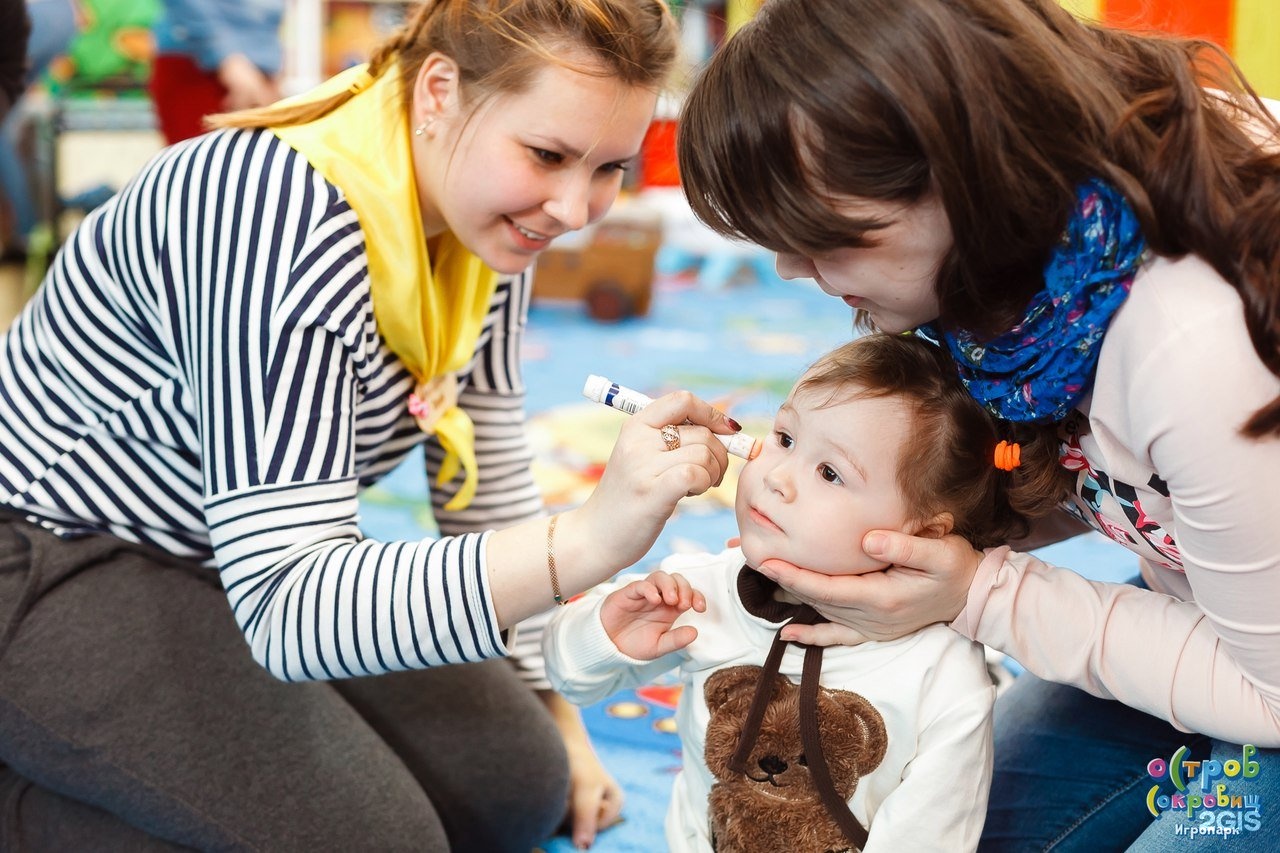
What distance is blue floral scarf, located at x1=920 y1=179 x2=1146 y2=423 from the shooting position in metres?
0.76

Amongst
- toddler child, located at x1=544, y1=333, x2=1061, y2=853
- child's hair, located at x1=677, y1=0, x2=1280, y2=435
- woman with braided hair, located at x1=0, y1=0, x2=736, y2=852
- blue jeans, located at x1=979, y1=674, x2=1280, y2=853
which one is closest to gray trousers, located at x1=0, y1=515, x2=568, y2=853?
woman with braided hair, located at x1=0, y1=0, x2=736, y2=852

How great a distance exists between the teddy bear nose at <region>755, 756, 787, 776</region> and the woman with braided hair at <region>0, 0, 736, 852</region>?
0.61 ft

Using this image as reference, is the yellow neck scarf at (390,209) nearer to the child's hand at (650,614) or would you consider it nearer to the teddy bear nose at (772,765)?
the child's hand at (650,614)

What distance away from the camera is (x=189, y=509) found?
44.6 inches

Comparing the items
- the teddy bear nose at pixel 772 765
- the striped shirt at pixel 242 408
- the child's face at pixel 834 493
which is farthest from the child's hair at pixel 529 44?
the teddy bear nose at pixel 772 765

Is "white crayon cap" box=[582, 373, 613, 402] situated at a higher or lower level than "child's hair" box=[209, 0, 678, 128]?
lower

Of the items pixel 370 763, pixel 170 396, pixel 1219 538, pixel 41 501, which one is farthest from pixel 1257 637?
pixel 41 501

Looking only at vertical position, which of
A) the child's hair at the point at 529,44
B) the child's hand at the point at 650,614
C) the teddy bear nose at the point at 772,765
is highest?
the child's hair at the point at 529,44

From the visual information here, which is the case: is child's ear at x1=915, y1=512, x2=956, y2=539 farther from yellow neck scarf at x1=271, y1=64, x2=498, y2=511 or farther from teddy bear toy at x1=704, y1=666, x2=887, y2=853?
yellow neck scarf at x1=271, y1=64, x2=498, y2=511

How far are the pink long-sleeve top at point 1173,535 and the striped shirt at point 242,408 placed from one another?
42 centimetres

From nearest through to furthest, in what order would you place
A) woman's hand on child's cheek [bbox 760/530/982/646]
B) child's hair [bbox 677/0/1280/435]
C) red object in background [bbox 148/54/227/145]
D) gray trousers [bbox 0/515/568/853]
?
child's hair [bbox 677/0/1280/435] → woman's hand on child's cheek [bbox 760/530/982/646] → gray trousers [bbox 0/515/568/853] → red object in background [bbox 148/54/227/145]

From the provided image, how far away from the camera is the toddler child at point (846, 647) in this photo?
2.93ft

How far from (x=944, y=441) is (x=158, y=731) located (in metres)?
0.68

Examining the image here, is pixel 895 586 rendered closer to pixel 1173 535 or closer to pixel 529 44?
pixel 1173 535
